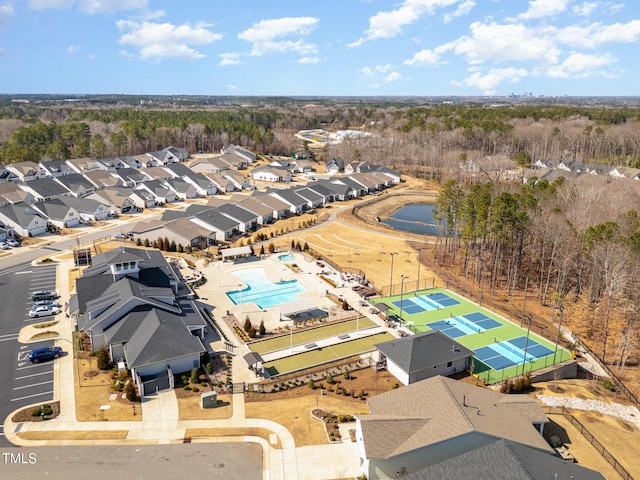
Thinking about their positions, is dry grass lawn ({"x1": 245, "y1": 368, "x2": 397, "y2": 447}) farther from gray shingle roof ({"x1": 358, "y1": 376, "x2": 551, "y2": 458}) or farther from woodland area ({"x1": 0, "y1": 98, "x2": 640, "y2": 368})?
woodland area ({"x1": 0, "y1": 98, "x2": 640, "y2": 368})

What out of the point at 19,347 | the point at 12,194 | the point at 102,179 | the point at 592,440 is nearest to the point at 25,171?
the point at 102,179

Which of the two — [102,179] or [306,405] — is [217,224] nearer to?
[102,179]

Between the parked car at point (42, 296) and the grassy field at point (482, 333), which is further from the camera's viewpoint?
the parked car at point (42, 296)

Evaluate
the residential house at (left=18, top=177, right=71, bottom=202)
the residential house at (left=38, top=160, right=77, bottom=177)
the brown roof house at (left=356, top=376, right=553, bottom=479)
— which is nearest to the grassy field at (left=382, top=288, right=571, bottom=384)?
the brown roof house at (left=356, top=376, right=553, bottom=479)

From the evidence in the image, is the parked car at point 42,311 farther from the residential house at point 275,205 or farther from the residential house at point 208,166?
the residential house at point 208,166

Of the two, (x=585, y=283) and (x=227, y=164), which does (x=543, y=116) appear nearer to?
(x=227, y=164)

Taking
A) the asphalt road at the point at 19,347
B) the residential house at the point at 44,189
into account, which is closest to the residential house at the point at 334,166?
the residential house at the point at 44,189

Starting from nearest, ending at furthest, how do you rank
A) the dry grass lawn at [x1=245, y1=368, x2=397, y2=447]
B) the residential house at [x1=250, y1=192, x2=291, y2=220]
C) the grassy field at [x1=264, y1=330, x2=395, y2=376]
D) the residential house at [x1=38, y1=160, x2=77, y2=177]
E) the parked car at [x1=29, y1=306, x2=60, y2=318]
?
the dry grass lawn at [x1=245, y1=368, x2=397, y2=447]
the grassy field at [x1=264, y1=330, x2=395, y2=376]
the parked car at [x1=29, y1=306, x2=60, y2=318]
the residential house at [x1=250, y1=192, x2=291, y2=220]
the residential house at [x1=38, y1=160, x2=77, y2=177]
